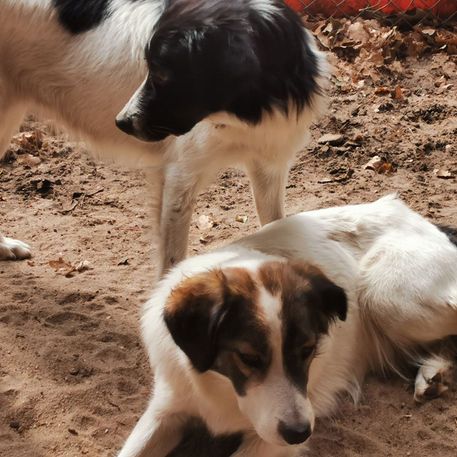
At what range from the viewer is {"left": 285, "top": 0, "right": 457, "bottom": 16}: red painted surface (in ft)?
26.2

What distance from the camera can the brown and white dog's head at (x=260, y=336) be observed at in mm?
2918

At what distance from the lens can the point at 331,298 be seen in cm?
322

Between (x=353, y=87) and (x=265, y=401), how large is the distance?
15.9 feet

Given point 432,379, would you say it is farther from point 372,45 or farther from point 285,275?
point 372,45

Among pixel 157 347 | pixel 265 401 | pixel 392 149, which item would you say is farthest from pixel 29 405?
pixel 392 149

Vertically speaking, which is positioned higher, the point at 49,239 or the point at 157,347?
the point at 157,347

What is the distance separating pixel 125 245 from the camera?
5402 mm

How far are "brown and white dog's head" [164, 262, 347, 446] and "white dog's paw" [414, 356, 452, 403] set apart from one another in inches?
37.6

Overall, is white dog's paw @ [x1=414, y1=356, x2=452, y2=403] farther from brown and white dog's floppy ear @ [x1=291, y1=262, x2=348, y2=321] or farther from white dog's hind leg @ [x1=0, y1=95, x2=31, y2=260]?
white dog's hind leg @ [x1=0, y1=95, x2=31, y2=260]

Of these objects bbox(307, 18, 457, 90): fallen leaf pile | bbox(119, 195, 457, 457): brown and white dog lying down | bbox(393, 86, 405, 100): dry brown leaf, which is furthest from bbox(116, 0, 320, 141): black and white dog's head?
bbox(307, 18, 457, 90): fallen leaf pile

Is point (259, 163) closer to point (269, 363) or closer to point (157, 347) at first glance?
point (157, 347)

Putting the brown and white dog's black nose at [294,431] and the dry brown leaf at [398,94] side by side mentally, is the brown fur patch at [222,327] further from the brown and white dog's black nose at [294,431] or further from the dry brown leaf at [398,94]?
the dry brown leaf at [398,94]

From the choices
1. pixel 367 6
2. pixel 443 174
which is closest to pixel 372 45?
pixel 367 6

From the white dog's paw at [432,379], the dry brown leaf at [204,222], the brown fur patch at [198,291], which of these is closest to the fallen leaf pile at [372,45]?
the dry brown leaf at [204,222]
